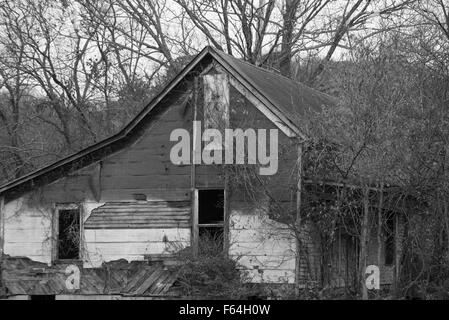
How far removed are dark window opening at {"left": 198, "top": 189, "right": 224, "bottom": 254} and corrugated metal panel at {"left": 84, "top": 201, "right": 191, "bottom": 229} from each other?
1.60ft

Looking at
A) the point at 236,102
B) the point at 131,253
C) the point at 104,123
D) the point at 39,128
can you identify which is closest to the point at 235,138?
the point at 236,102

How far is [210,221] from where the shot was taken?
2055 cm

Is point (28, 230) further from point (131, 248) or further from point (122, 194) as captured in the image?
point (131, 248)

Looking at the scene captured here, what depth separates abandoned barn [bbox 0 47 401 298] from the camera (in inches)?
735

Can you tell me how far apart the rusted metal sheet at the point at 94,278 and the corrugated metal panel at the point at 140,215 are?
0.86 meters

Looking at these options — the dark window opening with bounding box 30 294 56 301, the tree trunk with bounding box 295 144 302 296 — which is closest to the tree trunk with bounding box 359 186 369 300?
the tree trunk with bounding box 295 144 302 296

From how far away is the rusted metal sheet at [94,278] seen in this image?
19047 mm

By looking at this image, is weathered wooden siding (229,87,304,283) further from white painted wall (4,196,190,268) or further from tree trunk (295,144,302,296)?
white painted wall (4,196,190,268)

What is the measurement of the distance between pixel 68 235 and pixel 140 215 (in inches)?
71.1

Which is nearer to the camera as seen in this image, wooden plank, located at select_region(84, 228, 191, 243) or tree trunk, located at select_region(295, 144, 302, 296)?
tree trunk, located at select_region(295, 144, 302, 296)

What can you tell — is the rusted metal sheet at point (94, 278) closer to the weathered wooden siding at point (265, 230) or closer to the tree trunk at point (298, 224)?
the weathered wooden siding at point (265, 230)

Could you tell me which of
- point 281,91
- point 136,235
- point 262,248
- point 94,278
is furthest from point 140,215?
point 281,91

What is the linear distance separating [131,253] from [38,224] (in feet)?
7.88
